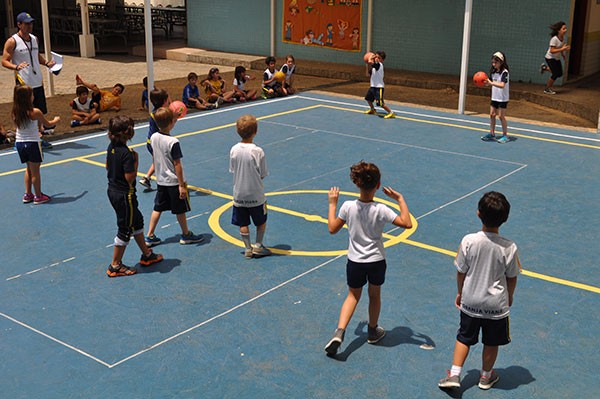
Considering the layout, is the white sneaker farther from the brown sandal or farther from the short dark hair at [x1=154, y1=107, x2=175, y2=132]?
the short dark hair at [x1=154, y1=107, x2=175, y2=132]

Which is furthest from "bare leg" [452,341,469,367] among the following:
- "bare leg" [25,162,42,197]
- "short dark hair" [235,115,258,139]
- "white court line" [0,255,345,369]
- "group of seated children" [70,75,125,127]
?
"group of seated children" [70,75,125,127]

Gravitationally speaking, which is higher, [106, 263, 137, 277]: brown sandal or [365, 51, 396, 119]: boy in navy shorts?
[365, 51, 396, 119]: boy in navy shorts

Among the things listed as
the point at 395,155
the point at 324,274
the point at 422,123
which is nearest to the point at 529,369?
the point at 324,274

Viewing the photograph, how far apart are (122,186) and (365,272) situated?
3068 millimetres

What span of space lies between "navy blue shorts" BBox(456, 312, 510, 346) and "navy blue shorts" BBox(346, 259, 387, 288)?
0.87m

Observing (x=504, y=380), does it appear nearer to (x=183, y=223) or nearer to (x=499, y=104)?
(x=183, y=223)

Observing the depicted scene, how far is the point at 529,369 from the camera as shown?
6352 millimetres

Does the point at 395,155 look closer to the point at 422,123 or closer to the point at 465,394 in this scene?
the point at 422,123

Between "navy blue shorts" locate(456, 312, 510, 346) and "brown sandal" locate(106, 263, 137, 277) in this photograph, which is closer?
"navy blue shorts" locate(456, 312, 510, 346)

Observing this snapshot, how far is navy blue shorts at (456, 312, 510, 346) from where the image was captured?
18.9 ft

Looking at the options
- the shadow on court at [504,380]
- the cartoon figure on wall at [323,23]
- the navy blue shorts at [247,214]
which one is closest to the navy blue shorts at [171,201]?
the navy blue shorts at [247,214]

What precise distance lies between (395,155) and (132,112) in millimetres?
6749

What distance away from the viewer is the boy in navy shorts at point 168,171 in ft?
28.8

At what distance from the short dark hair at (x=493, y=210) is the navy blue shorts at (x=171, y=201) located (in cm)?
421
